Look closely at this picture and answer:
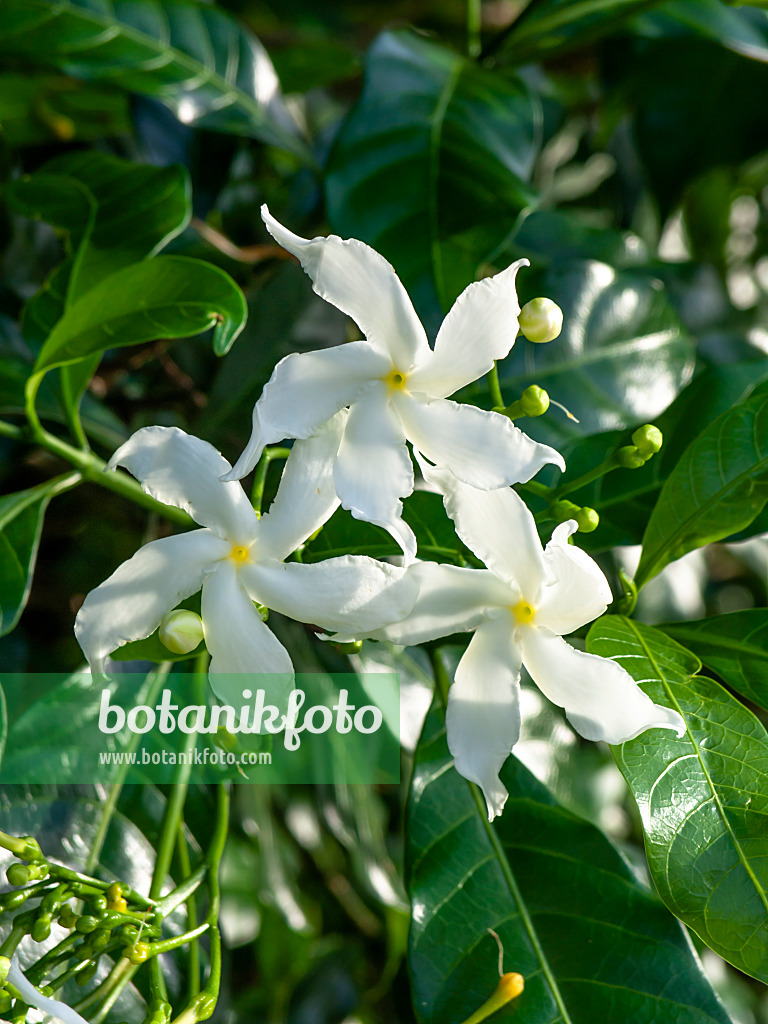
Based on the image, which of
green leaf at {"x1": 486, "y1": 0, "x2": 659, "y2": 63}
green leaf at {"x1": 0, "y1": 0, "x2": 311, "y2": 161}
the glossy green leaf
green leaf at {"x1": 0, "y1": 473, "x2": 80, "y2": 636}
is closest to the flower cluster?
green leaf at {"x1": 0, "y1": 473, "x2": 80, "y2": 636}

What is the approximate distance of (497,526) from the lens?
55cm

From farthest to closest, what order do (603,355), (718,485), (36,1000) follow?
(603,355) < (718,485) < (36,1000)

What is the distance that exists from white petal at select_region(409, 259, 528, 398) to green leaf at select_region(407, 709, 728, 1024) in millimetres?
394

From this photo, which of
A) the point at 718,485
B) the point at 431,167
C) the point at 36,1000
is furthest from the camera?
the point at 431,167

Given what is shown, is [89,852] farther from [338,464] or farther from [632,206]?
[632,206]

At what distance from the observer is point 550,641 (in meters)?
0.56

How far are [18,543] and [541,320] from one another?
1.63 ft

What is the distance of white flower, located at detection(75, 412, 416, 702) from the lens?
0.55 metres

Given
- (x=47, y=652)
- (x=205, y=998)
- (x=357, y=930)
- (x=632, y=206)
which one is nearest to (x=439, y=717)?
(x=205, y=998)

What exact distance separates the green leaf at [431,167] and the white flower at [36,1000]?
616 millimetres

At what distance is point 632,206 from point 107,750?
49.7 inches

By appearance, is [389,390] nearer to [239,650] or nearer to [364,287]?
[364,287]

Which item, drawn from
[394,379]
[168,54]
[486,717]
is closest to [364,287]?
[394,379]

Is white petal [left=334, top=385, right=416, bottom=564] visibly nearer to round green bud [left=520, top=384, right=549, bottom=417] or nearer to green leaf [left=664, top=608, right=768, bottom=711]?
round green bud [left=520, top=384, right=549, bottom=417]
